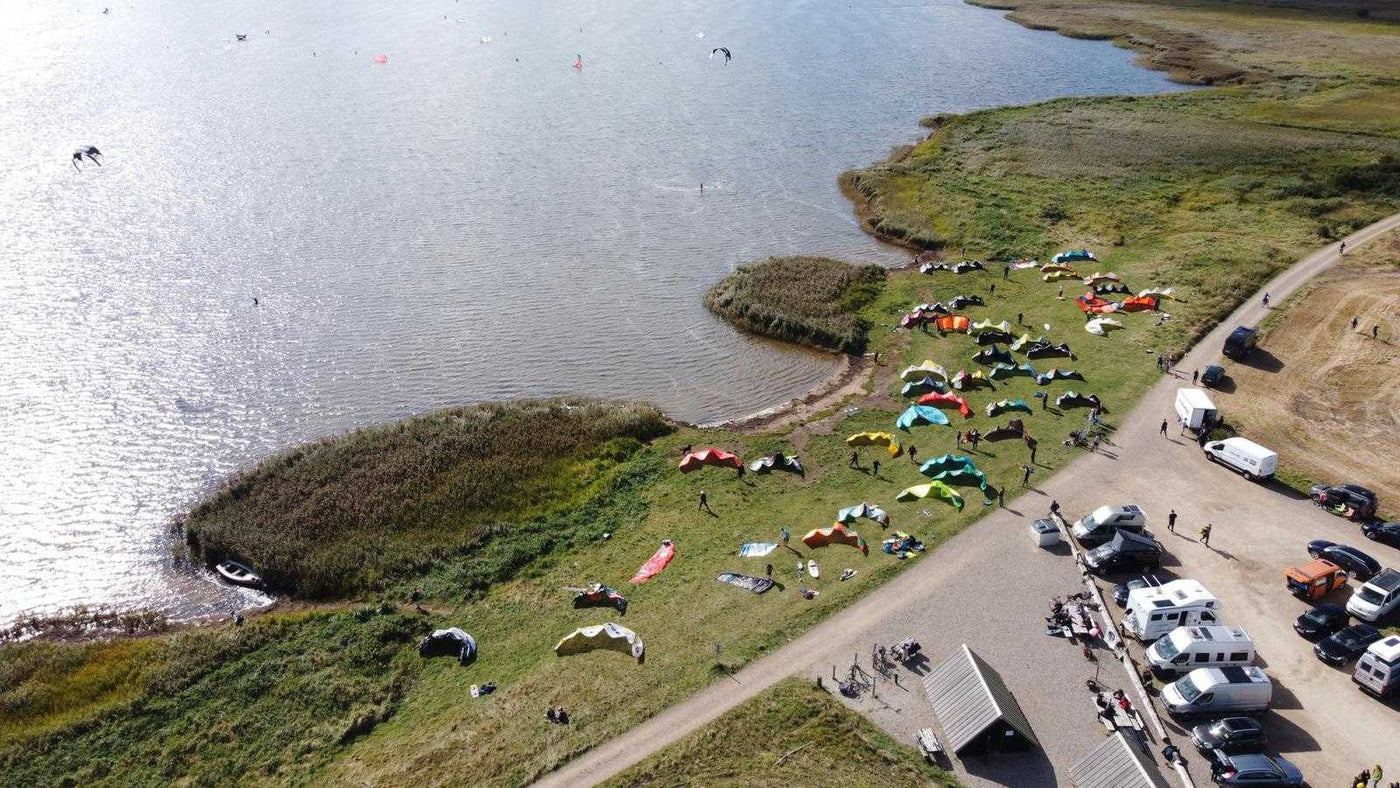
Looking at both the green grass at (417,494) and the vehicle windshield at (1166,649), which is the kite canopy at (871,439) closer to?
the green grass at (417,494)

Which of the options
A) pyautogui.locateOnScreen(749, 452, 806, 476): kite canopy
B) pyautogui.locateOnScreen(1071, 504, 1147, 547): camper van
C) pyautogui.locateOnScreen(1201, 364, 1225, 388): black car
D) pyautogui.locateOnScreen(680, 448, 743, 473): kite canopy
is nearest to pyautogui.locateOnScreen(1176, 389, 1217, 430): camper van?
pyautogui.locateOnScreen(1201, 364, 1225, 388): black car

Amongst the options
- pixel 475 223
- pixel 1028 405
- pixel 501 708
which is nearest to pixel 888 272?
pixel 1028 405

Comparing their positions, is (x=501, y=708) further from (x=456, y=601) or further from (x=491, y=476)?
(x=491, y=476)

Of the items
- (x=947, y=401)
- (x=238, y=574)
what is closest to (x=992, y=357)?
(x=947, y=401)

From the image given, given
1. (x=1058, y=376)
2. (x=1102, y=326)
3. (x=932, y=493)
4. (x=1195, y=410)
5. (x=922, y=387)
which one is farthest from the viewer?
(x=1102, y=326)

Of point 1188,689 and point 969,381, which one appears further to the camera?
point 969,381

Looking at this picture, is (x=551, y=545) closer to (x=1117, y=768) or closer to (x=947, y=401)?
(x=947, y=401)

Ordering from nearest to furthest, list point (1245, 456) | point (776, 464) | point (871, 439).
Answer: point (1245, 456) → point (776, 464) → point (871, 439)

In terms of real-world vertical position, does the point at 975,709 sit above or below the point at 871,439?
above
